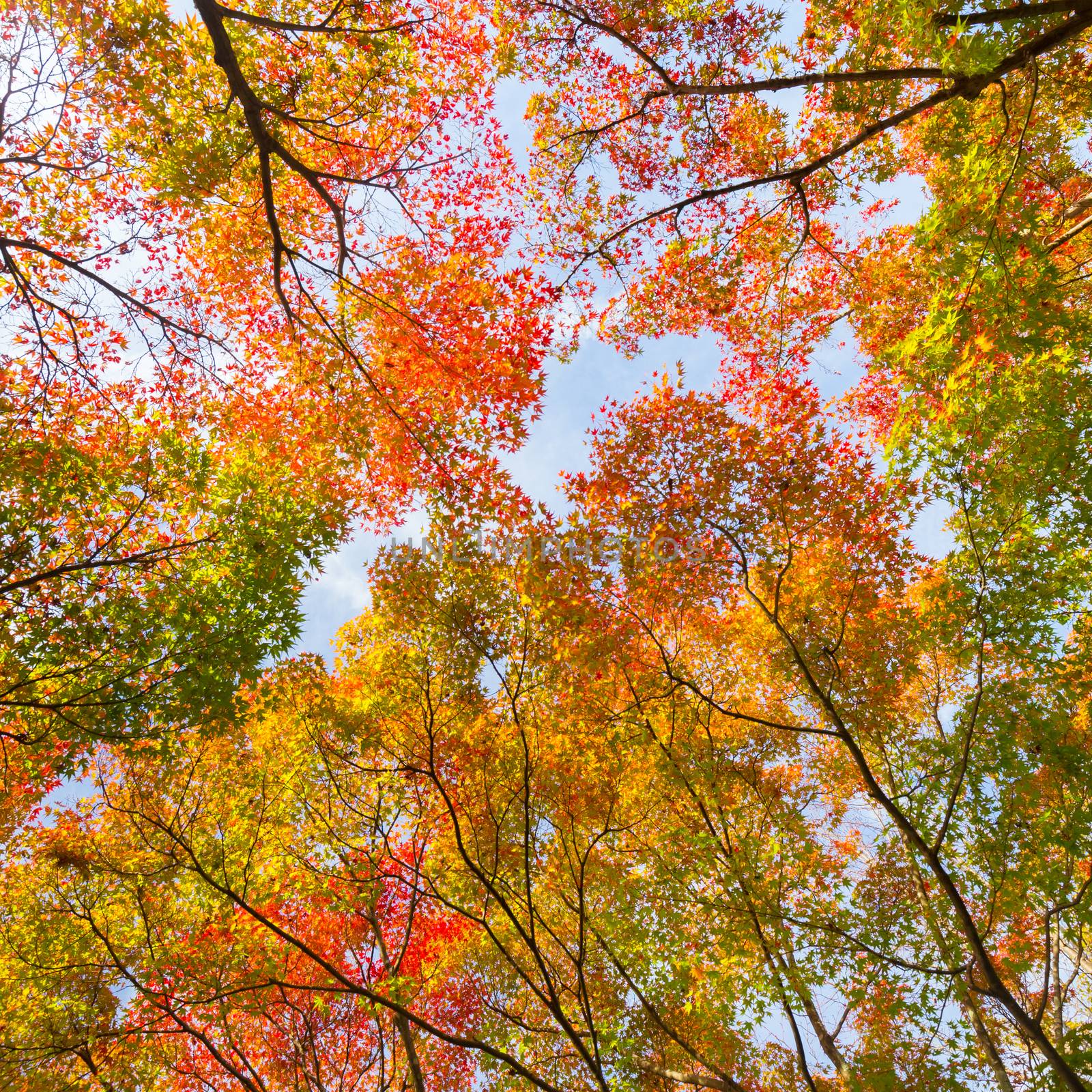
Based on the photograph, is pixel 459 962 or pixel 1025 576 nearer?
pixel 1025 576

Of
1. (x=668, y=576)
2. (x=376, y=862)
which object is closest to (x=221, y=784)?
(x=376, y=862)

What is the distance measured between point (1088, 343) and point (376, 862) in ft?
34.6

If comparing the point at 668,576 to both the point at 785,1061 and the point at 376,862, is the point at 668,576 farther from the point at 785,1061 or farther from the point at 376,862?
the point at 785,1061

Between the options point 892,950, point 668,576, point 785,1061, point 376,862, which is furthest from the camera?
point 785,1061

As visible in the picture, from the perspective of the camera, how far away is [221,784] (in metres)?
9.27

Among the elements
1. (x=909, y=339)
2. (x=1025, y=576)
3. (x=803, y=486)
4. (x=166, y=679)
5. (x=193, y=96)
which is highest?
(x=803, y=486)

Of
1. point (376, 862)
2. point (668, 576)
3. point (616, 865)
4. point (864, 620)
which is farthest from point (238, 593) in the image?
point (864, 620)

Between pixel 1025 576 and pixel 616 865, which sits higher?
pixel 1025 576

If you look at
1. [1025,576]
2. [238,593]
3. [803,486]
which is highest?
[803,486]

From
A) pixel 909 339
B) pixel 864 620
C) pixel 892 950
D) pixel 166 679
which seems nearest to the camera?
pixel 909 339

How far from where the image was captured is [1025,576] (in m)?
6.16

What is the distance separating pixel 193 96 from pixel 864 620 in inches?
473

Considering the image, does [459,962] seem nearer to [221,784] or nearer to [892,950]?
[221,784]

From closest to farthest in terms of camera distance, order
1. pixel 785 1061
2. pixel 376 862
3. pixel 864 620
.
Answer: pixel 376 862, pixel 864 620, pixel 785 1061
